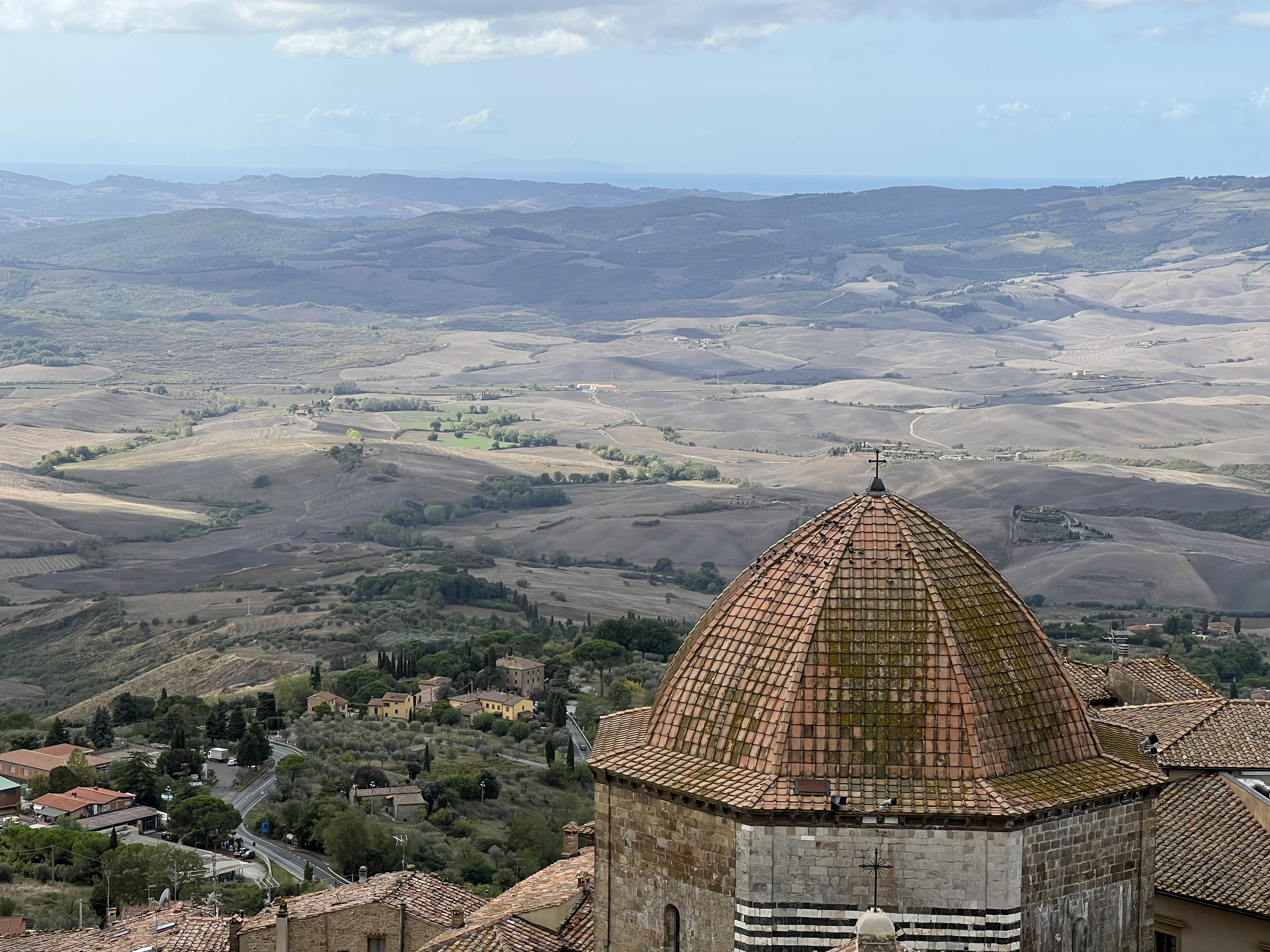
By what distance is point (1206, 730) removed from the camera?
93.7ft

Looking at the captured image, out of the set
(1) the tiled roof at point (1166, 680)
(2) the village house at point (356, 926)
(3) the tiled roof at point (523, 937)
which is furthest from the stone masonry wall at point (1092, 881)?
(1) the tiled roof at point (1166, 680)

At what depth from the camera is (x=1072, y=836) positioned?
16.5m

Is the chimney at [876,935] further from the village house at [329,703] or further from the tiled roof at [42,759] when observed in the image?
the village house at [329,703]

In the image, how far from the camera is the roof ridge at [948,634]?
16328 millimetres

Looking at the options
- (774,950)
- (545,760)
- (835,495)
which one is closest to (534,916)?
(774,950)

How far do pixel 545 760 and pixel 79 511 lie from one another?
5248 inches

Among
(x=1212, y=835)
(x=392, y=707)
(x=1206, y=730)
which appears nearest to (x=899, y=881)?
(x=1212, y=835)

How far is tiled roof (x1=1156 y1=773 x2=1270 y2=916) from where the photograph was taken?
2298 cm

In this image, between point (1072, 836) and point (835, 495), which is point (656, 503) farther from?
point (1072, 836)

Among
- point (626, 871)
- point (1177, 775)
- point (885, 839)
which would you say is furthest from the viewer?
point (1177, 775)

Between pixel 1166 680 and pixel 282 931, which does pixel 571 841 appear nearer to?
pixel 282 931

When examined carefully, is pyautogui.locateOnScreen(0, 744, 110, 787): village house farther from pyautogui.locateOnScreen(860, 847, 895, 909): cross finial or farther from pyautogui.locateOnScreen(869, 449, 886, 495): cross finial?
pyautogui.locateOnScreen(860, 847, 895, 909): cross finial

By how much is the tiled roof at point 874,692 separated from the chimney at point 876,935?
1646mm

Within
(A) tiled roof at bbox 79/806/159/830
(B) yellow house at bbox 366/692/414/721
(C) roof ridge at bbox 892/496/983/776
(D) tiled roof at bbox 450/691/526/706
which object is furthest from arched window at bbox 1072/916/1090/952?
(D) tiled roof at bbox 450/691/526/706
